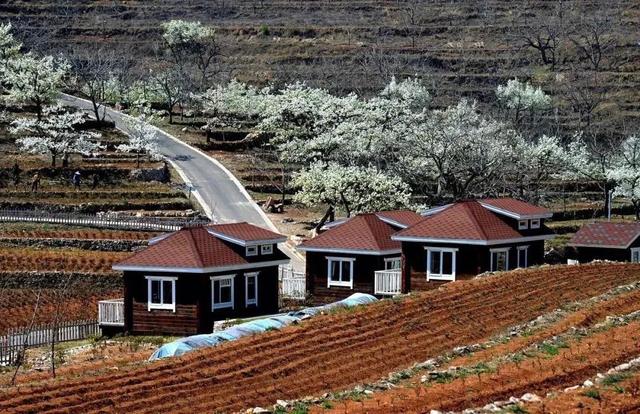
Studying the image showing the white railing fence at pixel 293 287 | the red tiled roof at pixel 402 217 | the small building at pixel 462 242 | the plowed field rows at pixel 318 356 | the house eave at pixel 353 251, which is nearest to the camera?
the plowed field rows at pixel 318 356

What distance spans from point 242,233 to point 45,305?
982 cm

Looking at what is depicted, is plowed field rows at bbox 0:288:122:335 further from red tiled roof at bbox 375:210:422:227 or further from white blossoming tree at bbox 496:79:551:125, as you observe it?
white blossoming tree at bbox 496:79:551:125

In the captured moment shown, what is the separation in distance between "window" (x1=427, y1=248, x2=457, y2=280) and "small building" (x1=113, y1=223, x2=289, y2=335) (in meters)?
5.94

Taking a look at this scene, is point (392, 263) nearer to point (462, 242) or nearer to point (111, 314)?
point (462, 242)

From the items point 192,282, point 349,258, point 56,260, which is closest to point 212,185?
point 56,260

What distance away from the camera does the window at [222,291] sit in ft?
140

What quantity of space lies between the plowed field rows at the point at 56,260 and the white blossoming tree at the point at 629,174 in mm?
34156

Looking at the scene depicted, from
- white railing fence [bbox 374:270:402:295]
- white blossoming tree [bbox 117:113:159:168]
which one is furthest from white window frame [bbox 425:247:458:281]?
white blossoming tree [bbox 117:113:159:168]

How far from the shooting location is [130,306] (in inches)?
1678

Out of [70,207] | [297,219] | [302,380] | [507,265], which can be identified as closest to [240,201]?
[297,219]

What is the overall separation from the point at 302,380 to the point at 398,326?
253 inches

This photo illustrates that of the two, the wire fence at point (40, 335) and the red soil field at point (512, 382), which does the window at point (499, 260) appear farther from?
the red soil field at point (512, 382)

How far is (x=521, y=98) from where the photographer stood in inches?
4107

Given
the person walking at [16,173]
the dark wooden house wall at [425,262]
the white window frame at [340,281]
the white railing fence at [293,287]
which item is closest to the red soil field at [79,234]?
the white railing fence at [293,287]
